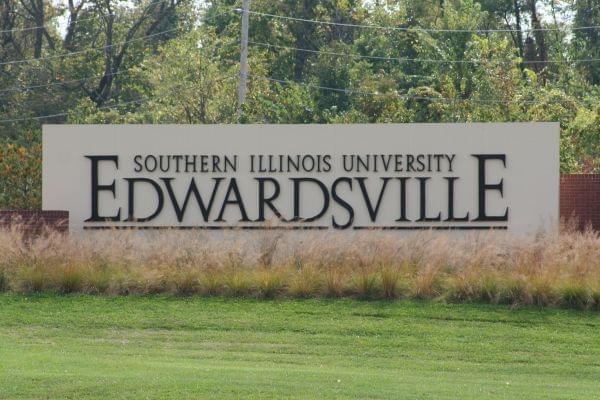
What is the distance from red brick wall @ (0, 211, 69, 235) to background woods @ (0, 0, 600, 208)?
11.4 m

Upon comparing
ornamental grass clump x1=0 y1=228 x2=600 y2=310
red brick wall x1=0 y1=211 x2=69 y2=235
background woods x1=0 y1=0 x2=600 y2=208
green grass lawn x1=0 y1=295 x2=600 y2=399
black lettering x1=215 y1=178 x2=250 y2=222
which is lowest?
green grass lawn x1=0 y1=295 x2=600 y2=399

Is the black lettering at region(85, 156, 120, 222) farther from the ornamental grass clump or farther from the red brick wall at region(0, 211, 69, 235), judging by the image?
the ornamental grass clump

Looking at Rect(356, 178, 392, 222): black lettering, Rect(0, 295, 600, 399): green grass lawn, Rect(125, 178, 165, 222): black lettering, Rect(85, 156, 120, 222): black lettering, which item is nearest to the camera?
Rect(0, 295, 600, 399): green grass lawn

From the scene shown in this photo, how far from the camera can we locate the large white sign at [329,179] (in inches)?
854

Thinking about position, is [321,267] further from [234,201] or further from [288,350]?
[234,201]

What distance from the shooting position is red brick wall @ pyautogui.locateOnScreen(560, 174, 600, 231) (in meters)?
23.1

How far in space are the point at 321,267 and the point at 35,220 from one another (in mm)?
5328

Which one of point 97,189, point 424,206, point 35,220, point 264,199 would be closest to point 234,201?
point 264,199

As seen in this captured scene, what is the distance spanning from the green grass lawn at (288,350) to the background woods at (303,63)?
591 inches

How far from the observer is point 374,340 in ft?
50.2

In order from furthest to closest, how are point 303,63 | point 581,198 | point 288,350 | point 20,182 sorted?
point 303,63 < point 20,182 < point 581,198 < point 288,350

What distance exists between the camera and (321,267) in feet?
59.9

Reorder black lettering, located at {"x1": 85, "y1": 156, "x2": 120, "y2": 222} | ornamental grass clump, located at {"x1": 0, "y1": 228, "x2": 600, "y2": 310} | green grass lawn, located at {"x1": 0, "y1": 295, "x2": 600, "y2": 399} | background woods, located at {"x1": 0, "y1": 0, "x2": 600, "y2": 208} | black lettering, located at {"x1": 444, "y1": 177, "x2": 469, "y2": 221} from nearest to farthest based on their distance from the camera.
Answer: green grass lawn, located at {"x1": 0, "y1": 295, "x2": 600, "y2": 399}, ornamental grass clump, located at {"x1": 0, "y1": 228, "x2": 600, "y2": 310}, black lettering, located at {"x1": 444, "y1": 177, "x2": 469, "y2": 221}, black lettering, located at {"x1": 85, "y1": 156, "x2": 120, "y2": 222}, background woods, located at {"x1": 0, "y1": 0, "x2": 600, "y2": 208}

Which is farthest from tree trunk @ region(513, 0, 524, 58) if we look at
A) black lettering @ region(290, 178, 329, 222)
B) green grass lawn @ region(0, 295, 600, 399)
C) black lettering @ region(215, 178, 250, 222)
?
green grass lawn @ region(0, 295, 600, 399)
